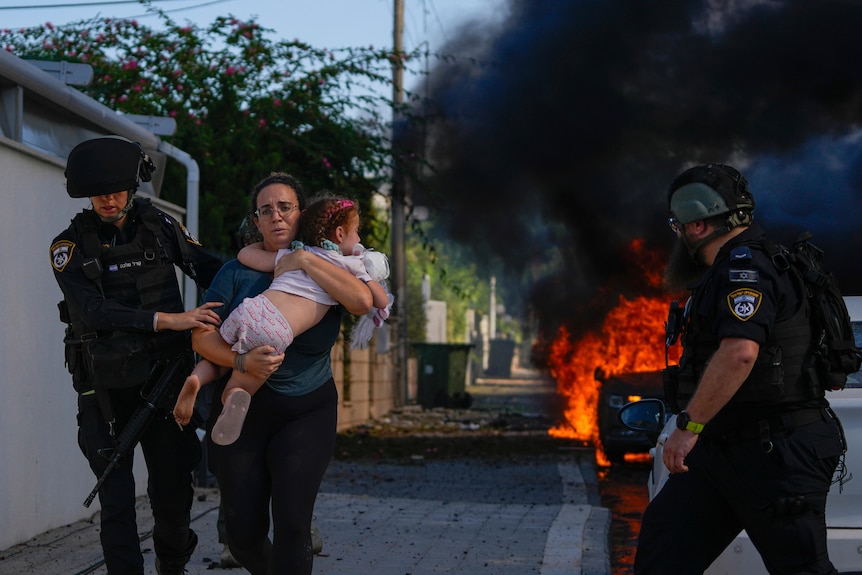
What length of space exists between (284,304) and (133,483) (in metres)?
1.08

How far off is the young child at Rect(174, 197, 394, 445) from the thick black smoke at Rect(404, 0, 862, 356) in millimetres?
11672

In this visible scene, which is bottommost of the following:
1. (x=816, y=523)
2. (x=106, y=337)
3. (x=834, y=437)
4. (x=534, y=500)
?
(x=534, y=500)

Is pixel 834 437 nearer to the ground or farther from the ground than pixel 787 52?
nearer to the ground

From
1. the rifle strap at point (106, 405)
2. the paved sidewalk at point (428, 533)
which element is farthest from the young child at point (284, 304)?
the paved sidewalk at point (428, 533)

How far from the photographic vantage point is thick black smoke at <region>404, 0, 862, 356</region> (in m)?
16.5

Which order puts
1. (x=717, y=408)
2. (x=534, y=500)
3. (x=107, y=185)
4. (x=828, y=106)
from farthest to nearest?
1. (x=828, y=106)
2. (x=534, y=500)
3. (x=107, y=185)
4. (x=717, y=408)

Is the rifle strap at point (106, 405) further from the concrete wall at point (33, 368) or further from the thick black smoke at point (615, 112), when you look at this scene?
the thick black smoke at point (615, 112)

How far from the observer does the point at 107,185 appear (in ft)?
14.7

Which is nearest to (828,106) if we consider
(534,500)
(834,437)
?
(534,500)

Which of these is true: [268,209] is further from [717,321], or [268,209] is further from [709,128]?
[709,128]

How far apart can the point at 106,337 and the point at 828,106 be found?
13876 mm

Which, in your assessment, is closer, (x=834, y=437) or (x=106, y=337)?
(x=834, y=437)

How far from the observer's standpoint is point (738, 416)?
372cm

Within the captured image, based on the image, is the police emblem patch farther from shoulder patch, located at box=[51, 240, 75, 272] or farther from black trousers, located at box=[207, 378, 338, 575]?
shoulder patch, located at box=[51, 240, 75, 272]
